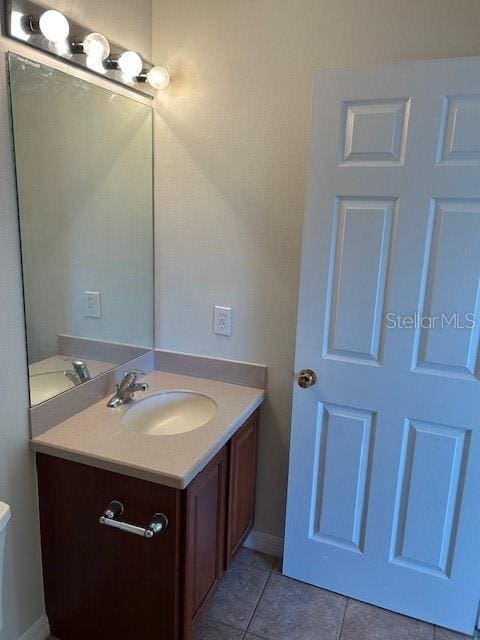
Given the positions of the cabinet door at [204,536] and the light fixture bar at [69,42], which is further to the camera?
the cabinet door at [204,536]

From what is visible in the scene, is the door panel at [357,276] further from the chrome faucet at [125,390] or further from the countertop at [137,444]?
the chrome faucet at [125,390]

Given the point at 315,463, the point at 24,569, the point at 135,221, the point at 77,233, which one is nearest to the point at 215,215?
the point at 135,221

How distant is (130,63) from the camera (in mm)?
1724

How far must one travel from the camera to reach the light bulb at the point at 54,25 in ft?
4.43

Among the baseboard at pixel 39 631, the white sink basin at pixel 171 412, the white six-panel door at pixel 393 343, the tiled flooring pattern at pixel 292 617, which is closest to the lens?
the white six-panel door at pixel 393 343

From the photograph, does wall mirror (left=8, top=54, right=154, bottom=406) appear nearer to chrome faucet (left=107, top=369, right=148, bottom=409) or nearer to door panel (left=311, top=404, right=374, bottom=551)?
chrome faucet (left=107, top=369, right=148, bottom=409)

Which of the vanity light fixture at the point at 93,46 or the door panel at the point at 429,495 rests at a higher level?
the vanity light fixture at the point at 93,46

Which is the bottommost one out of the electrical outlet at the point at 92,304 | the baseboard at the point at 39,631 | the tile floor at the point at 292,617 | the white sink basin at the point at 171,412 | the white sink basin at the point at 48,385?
the tile floor at the point at 292,617

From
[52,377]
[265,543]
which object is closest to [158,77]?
[52,377]

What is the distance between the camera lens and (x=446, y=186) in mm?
1510

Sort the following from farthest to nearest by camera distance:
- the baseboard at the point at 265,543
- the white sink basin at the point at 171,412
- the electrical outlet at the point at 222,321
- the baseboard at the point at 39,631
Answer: the baseboard at the point at 265,543 < the electrical outlet at the point at 222,321 < the white sink basin at the point at 171,412 < the baseboard at the point at 39,631

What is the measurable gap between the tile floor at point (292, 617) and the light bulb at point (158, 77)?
2.07 meters

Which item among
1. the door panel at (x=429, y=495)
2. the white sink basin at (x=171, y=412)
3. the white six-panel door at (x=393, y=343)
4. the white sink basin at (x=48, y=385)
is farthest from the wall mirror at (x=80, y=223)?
the door panel at (x=429, y=495)

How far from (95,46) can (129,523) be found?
1533 mm
